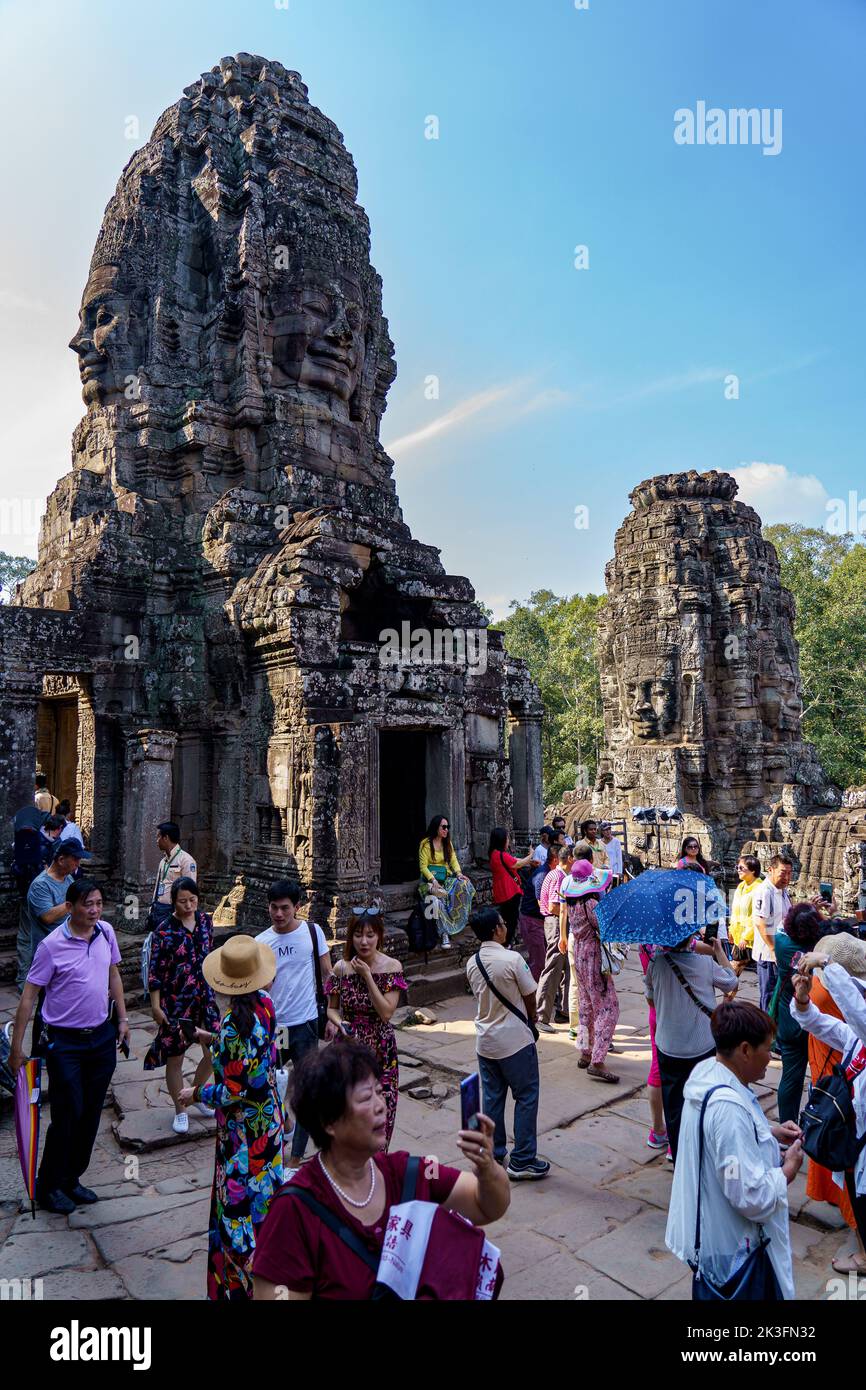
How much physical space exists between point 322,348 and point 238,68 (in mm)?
5204

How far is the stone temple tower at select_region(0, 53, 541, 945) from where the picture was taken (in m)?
8.87

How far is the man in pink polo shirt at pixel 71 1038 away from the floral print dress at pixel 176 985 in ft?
2.58

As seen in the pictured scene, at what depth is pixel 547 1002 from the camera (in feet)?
24.4

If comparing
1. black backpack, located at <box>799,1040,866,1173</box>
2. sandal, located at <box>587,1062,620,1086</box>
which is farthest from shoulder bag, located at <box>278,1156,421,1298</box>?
sandal, located at <box>587,1062,620,1086</box>

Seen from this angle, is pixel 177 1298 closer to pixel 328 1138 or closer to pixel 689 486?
pixel 328 1138

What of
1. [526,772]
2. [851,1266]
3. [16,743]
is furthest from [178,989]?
[526,772]

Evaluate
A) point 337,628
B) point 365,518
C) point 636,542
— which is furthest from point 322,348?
point 636,542

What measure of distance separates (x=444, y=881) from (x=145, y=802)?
3.35 meters

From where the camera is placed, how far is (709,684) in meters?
21.4

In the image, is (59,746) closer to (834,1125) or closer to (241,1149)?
(241,1149)

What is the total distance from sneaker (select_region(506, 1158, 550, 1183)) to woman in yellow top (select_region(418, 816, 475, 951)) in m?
3.99

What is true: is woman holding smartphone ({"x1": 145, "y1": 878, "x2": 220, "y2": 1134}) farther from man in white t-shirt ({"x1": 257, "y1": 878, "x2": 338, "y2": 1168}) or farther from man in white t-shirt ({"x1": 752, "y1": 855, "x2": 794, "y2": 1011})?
man in white t-shirt ({"x1": 752, "y1": 855, "x2": 794, "y2": 1011})

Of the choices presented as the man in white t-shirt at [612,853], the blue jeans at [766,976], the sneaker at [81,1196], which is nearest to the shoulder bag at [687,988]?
the blue jeans at [766,976]
